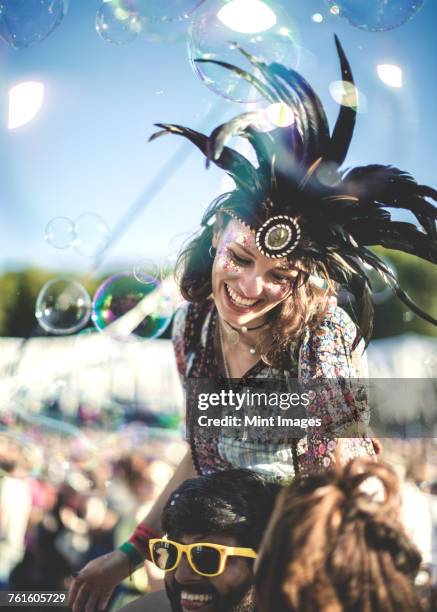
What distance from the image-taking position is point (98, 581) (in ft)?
7.02

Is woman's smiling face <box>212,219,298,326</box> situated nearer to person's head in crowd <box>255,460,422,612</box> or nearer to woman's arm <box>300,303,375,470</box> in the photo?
woman's arm <box>300,303,375,470</box>

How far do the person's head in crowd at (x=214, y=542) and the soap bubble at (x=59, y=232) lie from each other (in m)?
1.49

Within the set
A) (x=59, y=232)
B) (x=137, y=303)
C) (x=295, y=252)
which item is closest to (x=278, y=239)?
(x=295, y=252)

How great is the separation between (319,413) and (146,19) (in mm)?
1593

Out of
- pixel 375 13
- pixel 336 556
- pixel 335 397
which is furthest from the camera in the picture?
pixel 375 13

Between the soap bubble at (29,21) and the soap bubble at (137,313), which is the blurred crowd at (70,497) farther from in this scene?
the soap bubble at (29,21)

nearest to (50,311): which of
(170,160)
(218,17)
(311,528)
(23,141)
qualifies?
(23,141)

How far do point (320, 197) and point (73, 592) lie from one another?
1470mm

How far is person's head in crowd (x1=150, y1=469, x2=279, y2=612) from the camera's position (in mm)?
1799

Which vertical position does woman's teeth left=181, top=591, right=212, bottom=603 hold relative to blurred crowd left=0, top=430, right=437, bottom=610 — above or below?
below

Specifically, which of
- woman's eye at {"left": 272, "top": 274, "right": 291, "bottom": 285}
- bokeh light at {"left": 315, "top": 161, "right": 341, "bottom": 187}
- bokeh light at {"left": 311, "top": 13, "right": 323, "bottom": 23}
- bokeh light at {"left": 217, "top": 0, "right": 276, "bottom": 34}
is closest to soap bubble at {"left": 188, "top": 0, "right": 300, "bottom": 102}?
bokeh light at {"left": 217, "top": 0, "right": 276, "bottom": 34}

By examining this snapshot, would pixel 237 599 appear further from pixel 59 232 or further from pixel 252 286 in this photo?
pixel 59 232

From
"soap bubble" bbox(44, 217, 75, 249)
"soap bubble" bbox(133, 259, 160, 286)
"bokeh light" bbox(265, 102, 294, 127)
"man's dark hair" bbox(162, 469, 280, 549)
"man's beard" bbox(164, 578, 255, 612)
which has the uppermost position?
"soap bubble" bbox(44, 217, 75, 249)

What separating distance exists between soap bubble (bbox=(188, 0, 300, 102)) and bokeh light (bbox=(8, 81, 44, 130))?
73 cm
